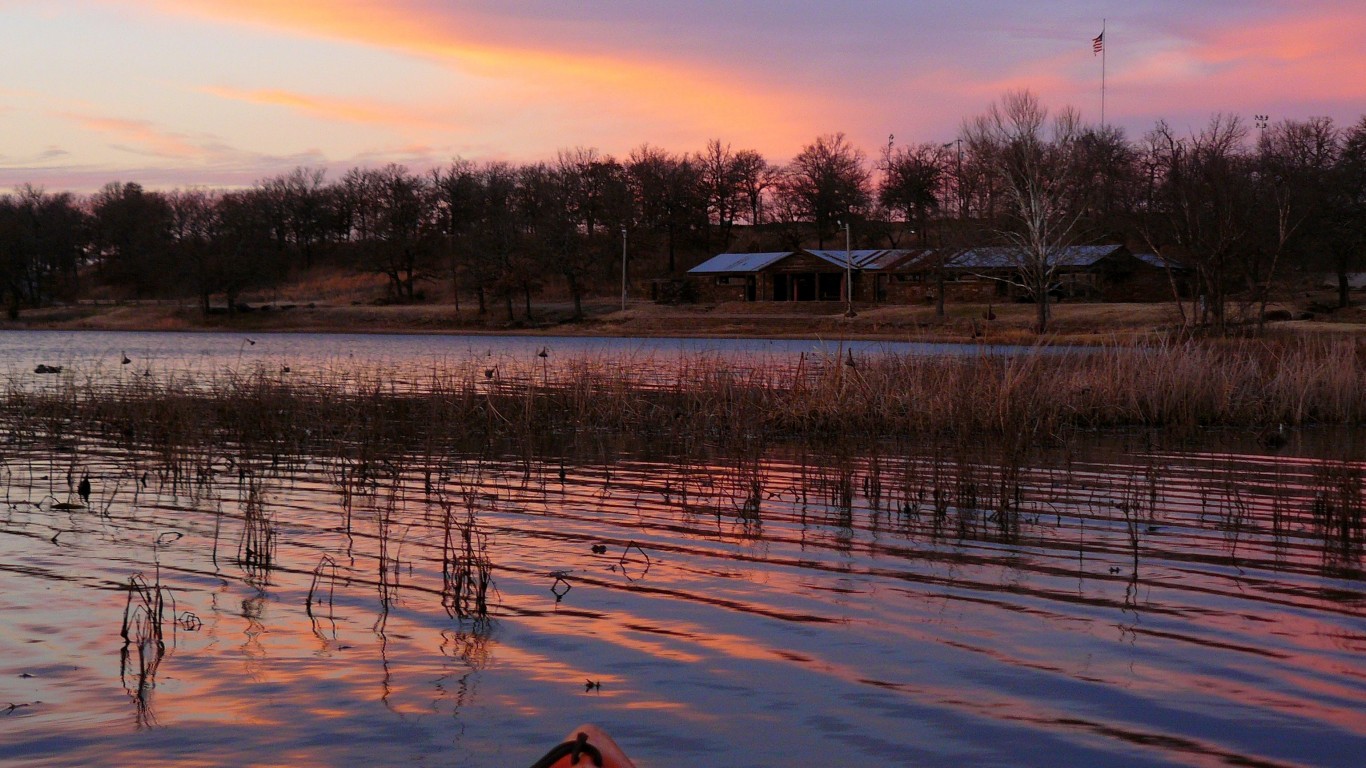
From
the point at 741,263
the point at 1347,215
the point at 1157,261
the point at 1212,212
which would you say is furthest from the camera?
the point at 741,263

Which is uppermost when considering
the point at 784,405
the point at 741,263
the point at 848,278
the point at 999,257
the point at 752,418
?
the point at 741,263

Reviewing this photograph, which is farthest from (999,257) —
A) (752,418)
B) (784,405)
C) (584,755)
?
(584,755)

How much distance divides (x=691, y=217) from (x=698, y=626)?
108 metres

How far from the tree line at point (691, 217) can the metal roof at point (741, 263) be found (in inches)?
339

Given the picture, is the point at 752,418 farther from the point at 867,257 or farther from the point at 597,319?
the point at 867,257

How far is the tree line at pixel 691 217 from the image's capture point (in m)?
59.2

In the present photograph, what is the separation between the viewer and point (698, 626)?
759 cm

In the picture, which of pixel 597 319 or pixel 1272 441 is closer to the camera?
pixel 1272 441

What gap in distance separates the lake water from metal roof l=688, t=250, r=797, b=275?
7411cm

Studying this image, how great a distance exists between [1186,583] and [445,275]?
98.2 meters

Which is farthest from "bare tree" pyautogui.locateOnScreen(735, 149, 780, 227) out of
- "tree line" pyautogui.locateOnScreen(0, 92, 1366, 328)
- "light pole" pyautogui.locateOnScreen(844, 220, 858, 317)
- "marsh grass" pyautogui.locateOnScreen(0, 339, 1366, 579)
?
"marsh grass" pyautogui.locateOnScreen(0, 339, 1366, 579)

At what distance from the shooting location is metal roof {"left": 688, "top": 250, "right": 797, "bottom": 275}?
285 feet

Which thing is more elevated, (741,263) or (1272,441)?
(741,263)

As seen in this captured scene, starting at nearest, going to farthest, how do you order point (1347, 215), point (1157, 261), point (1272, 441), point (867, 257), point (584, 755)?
point (584, 755), point (1272, 441), point (1347, 215), point (1157, 261), point (867, 257)
